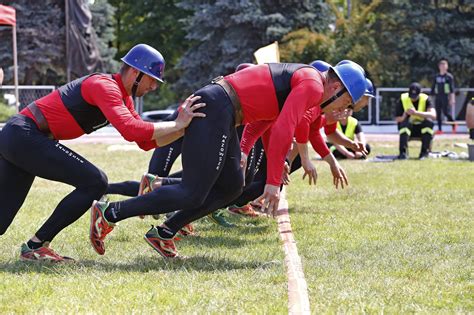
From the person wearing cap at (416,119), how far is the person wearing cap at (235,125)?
1099 centimetres

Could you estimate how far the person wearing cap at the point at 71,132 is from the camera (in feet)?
20.4

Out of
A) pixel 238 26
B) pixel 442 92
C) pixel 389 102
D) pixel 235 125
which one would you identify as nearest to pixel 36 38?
pixel 238 26

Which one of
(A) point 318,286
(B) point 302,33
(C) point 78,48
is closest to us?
(A) point 318,286

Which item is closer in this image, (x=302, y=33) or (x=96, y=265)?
(x=96, y=265)

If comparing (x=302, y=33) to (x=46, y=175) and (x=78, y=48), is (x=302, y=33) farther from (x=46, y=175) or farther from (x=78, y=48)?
(x=46, y=175)

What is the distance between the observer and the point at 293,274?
5.91 metres

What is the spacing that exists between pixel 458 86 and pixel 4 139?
2844 centimetres

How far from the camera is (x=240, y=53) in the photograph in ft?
109

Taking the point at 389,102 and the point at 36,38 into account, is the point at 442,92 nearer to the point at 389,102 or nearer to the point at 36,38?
the point at 389,102

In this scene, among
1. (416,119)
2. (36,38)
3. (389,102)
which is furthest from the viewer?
(36,38)

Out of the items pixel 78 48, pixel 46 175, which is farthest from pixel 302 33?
pixel 46 175

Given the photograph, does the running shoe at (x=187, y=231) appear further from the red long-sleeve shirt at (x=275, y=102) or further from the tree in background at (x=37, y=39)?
the tree in background at (x=37, y=39)

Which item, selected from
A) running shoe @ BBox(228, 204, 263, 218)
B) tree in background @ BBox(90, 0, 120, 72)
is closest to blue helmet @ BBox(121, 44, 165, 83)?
running shoe @ BBox(228, 204, 263, 218)

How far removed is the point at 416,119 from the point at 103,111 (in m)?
12.0
